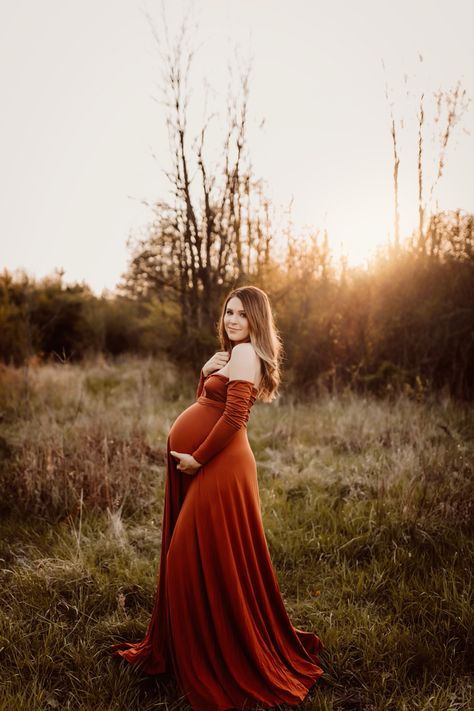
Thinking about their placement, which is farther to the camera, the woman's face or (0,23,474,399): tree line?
(0,23,474,399): tree line

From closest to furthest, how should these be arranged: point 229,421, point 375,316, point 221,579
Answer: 1. point 229,421
2. point 221,579
3. point 375,316

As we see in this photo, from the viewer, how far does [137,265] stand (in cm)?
1352

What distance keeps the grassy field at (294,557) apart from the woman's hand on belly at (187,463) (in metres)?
1.20

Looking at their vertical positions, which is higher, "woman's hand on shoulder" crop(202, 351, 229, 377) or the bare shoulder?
the bare shoulder

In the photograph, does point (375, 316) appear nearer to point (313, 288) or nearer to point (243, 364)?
point (313, 288)

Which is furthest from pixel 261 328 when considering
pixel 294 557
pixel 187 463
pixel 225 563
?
pixel 294 557

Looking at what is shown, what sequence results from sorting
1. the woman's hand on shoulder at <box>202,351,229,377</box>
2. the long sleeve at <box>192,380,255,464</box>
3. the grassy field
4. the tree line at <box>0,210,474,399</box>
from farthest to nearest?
the tree line at <box>0,210,474,399</box> → the woman's hand on shoulder at <box>202,351,229,377</box> → the grassy field → the long sleeve at <box>192,380,255,464</box>

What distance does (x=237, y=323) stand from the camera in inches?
107

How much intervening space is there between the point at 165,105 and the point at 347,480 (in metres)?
10.3

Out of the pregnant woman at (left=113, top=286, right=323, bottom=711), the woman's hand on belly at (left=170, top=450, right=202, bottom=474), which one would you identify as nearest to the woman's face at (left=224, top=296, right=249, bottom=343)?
the pregnant woman at (left=113, top=286, right=323, bottom=711)

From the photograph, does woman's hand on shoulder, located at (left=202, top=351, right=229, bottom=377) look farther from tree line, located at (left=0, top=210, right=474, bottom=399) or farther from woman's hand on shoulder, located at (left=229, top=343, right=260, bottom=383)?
tree line, located at (left=0, top=210, right=474, bottom=399)

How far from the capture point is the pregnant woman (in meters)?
2.49

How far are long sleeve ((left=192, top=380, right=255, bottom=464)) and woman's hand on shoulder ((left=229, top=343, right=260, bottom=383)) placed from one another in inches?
1.3

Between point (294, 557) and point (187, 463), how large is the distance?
2078 mm
